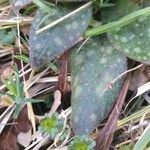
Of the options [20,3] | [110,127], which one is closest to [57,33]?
[20,3]

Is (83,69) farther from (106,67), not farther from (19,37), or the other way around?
(19,37)

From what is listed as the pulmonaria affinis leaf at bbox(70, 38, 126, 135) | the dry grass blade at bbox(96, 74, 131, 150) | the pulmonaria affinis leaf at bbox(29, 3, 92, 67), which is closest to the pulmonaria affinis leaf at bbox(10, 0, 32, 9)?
the pulmonaria affinis leaf at bbox(29, 3, 92, 67)

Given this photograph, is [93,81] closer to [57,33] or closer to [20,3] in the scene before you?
[57,33]

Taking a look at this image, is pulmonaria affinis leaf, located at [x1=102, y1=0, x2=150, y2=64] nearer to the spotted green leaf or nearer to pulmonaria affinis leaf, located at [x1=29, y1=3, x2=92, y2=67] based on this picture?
pulmonaria affinis leaf, located at [x1=29, y1=3, x2=92, y2=67]

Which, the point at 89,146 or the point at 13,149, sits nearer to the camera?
the point at 89,146

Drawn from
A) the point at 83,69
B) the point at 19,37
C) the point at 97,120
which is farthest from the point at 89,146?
the point at 19,37

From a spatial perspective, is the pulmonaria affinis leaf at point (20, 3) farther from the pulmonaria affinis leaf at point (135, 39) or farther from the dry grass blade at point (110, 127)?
the dry grass blade at point (110, 127)
